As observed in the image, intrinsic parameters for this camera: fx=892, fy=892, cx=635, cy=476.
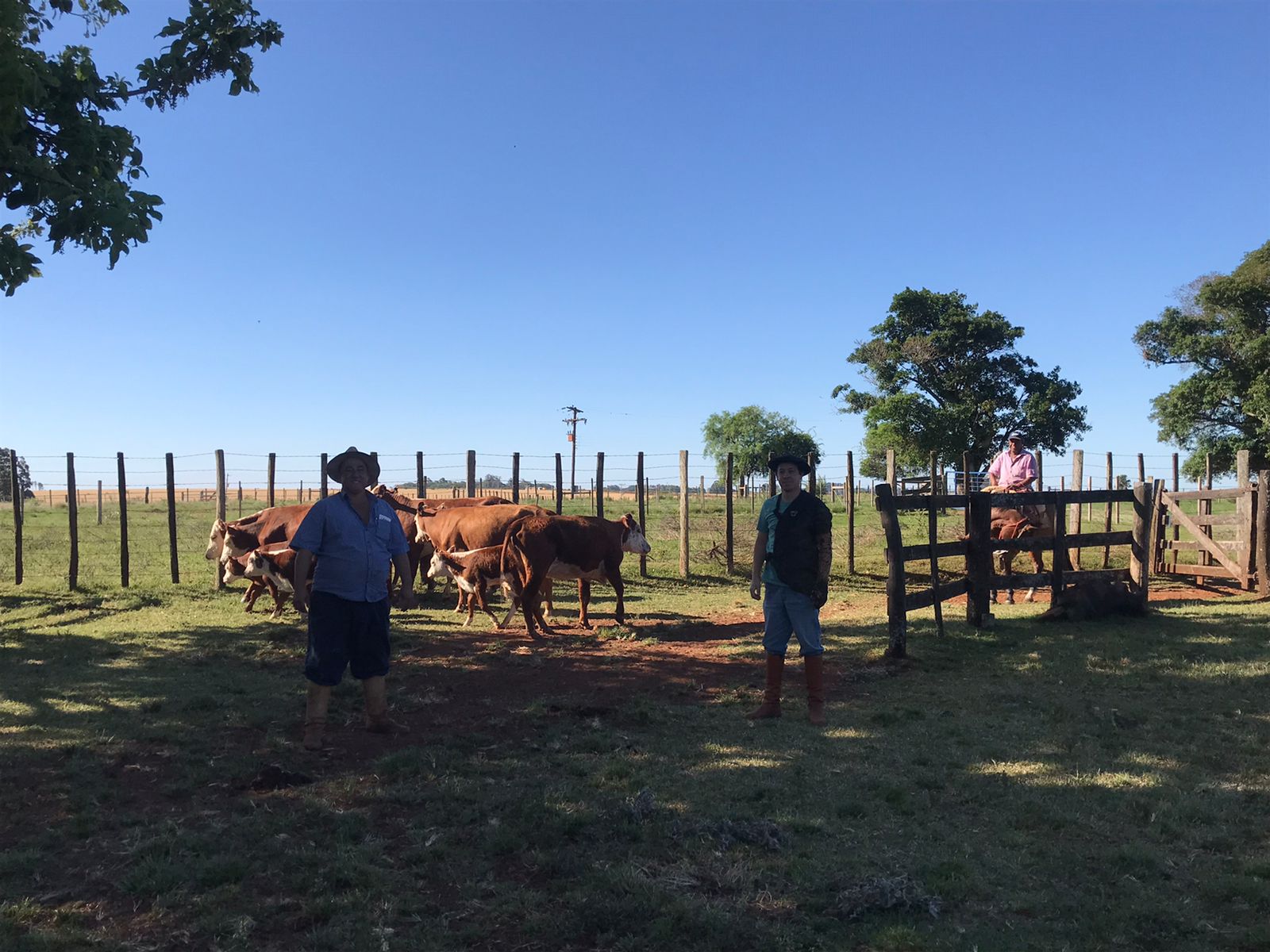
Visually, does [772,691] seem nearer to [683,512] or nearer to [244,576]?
[244,576]

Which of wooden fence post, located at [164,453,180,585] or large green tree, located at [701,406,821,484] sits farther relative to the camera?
large green tree, located at [701,406,821,484]

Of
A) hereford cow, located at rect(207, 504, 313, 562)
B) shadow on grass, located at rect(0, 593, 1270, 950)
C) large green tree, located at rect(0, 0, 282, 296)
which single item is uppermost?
large green tree, located at rect(0, 0, 282, 296)

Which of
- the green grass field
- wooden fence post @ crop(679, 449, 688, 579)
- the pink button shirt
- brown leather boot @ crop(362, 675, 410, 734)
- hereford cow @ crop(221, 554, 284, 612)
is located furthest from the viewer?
wooden fence post @ crop(679, 449, 688, 579)

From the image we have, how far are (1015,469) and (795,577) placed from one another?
7.54m

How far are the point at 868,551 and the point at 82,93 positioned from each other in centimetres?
1738

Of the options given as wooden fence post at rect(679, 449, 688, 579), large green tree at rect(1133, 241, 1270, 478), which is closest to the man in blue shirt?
wooden fence post at rect(679, 449, 688, 579)

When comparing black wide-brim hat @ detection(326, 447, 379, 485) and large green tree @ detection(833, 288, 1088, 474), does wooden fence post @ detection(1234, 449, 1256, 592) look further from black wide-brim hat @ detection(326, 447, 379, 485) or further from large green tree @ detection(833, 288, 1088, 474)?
large green tree @ detection(833, 288, 1088, 474)

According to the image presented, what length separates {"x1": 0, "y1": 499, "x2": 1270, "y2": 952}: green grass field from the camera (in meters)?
3.62

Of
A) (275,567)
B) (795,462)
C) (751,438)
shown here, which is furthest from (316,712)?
(751,438)

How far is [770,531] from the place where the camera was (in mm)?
6879

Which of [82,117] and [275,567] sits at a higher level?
[82,117]

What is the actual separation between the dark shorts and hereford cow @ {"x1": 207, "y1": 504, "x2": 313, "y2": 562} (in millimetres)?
6807

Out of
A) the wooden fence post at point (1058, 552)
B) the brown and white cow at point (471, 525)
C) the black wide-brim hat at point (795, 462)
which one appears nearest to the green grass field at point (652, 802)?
the wooden fence post at point (1058, 552)

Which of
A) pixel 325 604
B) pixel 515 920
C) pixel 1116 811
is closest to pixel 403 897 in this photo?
pixel 515 920
